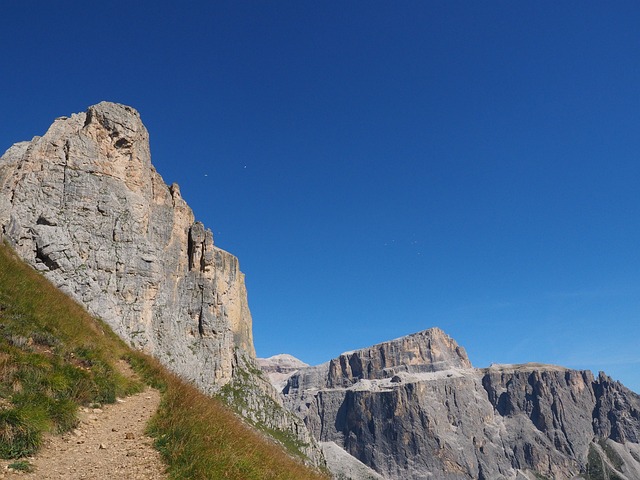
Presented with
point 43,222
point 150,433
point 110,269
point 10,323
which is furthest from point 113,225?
point 150,433

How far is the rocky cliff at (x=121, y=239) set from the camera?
61000mm

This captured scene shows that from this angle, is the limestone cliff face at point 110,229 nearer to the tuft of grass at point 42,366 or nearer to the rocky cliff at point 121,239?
the rocky cliff at point 121,239

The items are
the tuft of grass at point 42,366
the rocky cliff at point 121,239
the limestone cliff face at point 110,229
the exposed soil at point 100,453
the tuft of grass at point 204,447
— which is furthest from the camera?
the rocky cliff at point 121,239

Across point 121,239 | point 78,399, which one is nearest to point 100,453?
point 78,399

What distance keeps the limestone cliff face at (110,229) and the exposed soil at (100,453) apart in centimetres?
3375

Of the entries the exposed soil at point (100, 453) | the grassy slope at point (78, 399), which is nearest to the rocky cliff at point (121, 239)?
the grassy slope at point (78, 399)

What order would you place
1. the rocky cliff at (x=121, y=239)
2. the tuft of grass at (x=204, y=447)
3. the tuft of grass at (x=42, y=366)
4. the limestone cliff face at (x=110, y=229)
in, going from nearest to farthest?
the tuft of grass at (x=204, y=447)
the tuft of grass at (x=42, y=366)
the limestone cliff face at (x=110, y=229)
the rocky cliff at (x=121, y=239)

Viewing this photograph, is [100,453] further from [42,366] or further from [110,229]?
[110,229]

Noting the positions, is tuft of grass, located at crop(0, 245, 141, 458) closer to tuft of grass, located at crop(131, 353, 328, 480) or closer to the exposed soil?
the exposed soil

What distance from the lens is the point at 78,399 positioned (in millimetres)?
→ 11195

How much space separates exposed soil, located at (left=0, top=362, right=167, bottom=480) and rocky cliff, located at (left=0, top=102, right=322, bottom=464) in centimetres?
2401

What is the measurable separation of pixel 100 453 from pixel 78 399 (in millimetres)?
2676

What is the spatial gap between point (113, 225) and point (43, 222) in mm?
14985

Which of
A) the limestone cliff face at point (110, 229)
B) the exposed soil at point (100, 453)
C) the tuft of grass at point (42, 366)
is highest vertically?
the limestone cliff face at point (110, 229)
